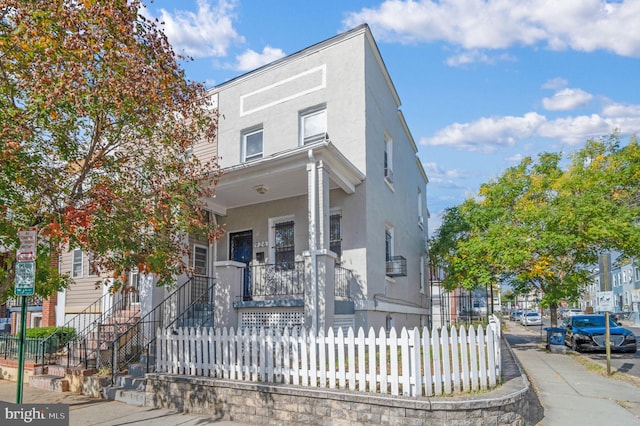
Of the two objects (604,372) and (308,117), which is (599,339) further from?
(308,117)

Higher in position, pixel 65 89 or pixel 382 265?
pixel 65 89

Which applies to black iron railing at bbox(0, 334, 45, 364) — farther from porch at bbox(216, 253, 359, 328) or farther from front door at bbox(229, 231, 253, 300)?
front door at bbox(229, 231, 253, 300)

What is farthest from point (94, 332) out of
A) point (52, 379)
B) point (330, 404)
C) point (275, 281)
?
point (330, 404)

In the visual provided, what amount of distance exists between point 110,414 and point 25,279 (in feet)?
9.86

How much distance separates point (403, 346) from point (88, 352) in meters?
8.92

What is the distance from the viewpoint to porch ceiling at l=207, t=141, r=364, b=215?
1078cm

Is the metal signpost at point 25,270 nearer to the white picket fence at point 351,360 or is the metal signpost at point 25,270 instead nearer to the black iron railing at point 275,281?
the white picket fence at point 351,360

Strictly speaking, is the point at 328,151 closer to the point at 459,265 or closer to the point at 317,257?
the point at 317,257

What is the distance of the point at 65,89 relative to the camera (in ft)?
23.1

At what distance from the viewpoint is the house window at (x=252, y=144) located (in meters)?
15.3

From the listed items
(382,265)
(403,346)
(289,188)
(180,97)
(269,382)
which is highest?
(180,97)

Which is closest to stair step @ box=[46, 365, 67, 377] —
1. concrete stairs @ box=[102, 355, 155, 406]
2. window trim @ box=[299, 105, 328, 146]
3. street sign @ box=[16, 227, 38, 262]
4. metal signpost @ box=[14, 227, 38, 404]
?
concrete stairs @ box=[102, 355, 155, 406]

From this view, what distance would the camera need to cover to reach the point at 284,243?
553 inches

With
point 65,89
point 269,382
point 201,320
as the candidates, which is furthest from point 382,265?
point 65,89
